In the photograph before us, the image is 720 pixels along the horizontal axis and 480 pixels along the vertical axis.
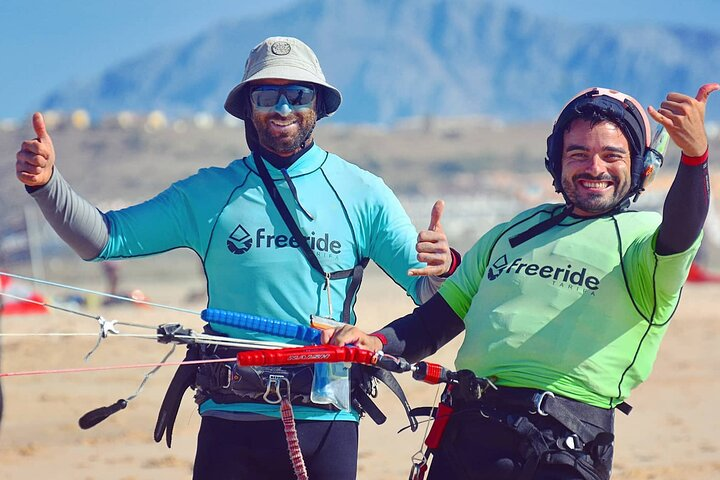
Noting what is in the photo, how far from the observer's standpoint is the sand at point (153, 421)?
8922 millimetres

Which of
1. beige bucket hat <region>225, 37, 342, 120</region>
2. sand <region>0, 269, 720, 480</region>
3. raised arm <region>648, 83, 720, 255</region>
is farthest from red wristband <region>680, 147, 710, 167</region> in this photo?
sand <region>0, 269, 720, 480</region>

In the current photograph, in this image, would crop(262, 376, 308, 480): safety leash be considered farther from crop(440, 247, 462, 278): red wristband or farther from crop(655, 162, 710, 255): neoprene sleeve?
crop(655, 162, 710, 255): neoprene sleeve

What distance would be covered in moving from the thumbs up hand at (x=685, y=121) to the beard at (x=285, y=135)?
151cm

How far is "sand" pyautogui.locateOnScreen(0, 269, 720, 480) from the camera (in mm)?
8922

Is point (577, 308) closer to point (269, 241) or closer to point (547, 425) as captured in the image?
point (547, 425)

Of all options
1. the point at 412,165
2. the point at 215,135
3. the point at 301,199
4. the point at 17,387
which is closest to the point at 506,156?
the point at 412,165

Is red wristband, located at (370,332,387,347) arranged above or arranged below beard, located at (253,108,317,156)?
below

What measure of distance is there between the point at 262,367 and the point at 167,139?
245 feet

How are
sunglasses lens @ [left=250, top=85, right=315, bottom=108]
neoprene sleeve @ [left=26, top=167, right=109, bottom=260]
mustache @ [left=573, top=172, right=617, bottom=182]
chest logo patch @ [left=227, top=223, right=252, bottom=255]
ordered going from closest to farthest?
mustache @ [left=573, top=172, right=617, bottom=182] < neoprene sleeve @ [left=26, top=167, right=109, bottom=260] < chest logo patch @ [left=227, top=223, right=252, bottom=255] < sunglasses lens @ [left=250, top=85, right=315, bottom=108]

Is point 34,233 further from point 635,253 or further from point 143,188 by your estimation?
point 635,253

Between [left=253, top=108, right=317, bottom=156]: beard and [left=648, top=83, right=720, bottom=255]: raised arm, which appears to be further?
[left=253, top=108, right=317, bottom=156]: beard

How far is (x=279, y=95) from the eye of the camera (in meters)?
4.42

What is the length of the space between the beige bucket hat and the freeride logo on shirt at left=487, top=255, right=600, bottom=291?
3.72 ft

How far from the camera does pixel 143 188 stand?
6544cm
